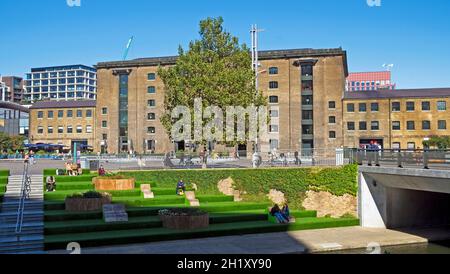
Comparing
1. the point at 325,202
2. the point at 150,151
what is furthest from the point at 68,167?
the point at 150,151

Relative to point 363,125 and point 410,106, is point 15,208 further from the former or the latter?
point 410,106

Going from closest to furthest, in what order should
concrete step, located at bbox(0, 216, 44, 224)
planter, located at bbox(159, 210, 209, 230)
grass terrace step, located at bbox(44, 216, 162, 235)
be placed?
grass terrace step, located at bbox(44, 216, 162, 235) < concrete step, located at bbox(0, 216, 44, 224) < planter, located at bbox(159, 210, 209, 230)

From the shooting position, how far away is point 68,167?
3281cm

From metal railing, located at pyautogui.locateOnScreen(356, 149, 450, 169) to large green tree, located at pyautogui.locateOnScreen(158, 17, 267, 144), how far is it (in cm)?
1028

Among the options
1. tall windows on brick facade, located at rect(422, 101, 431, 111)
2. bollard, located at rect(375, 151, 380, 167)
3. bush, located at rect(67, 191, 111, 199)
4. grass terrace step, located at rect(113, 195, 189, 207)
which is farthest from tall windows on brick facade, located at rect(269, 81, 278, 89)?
bush, located at rect(67, 191, 111, 199)

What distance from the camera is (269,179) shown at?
31.9 metres

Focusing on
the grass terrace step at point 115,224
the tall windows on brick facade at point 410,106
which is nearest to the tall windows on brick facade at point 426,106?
the tall windows on brick facade at point 410,106

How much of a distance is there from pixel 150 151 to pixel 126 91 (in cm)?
1201

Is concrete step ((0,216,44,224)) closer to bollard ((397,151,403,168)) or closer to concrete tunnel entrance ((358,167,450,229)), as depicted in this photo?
concrete tunnel entrance ((358,167,450,229))

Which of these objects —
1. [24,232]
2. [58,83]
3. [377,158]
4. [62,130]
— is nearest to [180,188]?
[24,232]

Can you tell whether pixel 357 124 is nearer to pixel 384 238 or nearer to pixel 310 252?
pixel 384 238

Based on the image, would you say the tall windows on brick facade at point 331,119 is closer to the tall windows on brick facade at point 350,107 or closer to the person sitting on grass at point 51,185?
the tall windows on brick facade at point 350,107

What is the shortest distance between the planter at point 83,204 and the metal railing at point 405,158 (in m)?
17.3

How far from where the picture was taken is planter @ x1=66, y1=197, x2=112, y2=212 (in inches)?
982
